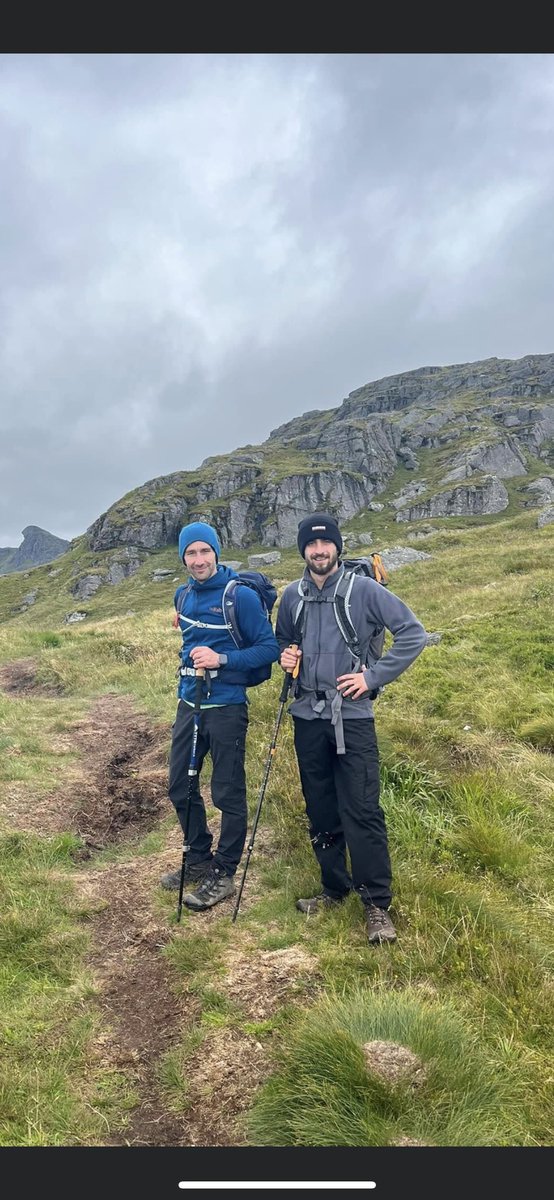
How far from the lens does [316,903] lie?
17.1ft

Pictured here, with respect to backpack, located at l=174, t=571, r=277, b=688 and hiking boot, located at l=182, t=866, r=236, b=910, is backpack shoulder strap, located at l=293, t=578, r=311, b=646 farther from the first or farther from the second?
hiking boot, located at l=182, t=866, r=236, b=910

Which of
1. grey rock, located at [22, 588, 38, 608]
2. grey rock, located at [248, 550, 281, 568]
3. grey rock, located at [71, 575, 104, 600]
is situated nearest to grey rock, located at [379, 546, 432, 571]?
grey rock, located at [248, 550, 281, 568]

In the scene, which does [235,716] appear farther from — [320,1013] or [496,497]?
[496,497]

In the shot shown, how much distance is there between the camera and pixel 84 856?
22.0 ft

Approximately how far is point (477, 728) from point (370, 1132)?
21.6 feet

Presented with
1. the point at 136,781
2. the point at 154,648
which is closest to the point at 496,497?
the point at 154,648

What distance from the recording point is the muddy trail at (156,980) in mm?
3381

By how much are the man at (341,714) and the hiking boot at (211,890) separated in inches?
33.1

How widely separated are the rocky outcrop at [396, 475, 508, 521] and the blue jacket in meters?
134

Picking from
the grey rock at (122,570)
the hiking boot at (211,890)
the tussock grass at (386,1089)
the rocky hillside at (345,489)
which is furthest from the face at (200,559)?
the rocky hillside at (345,489)

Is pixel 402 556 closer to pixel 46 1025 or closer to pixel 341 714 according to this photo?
pixel 341 714

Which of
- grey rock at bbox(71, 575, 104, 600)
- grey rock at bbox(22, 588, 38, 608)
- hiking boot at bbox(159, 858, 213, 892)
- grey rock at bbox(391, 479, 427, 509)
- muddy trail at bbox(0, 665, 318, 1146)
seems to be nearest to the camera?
muddy trail at bbox(0, 665, 318, 1146)

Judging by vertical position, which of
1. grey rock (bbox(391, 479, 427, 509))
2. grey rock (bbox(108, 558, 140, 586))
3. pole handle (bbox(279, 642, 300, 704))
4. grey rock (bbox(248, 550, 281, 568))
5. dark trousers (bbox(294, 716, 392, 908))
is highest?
grey rock (bbox(391, 479, 427, 509))

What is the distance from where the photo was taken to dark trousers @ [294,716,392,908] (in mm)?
4820
